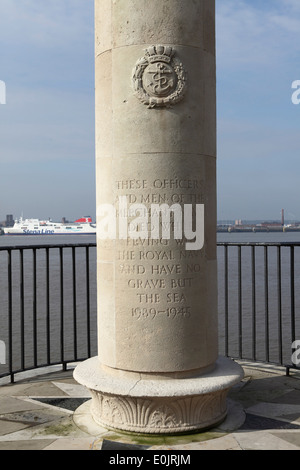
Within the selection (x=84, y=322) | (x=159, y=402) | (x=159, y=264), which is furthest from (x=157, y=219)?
(x=84, y=322)

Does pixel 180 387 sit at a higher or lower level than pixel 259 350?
higher

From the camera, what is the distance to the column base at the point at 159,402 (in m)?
4.06

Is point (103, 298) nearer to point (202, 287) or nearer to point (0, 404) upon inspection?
point (202, 287)

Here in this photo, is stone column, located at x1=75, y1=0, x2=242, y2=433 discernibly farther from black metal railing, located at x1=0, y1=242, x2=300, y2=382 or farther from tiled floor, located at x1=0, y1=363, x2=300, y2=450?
black metal railing, located at x1=0, y1=242, x2=300, y2=382

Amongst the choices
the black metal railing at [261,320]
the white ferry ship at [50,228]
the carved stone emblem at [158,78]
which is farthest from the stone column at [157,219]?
the white ferry ship at [50,228]

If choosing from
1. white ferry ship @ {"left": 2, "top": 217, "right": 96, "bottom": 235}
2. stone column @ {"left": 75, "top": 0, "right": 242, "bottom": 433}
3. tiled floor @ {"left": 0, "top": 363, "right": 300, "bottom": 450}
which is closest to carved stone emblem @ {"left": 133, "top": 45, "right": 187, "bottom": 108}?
stone column @ {"left": 75, "top": 0, "right": 242, "bottom": 433}

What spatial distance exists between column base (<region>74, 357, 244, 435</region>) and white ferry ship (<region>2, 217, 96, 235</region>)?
4394 inches

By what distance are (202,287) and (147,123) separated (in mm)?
1528

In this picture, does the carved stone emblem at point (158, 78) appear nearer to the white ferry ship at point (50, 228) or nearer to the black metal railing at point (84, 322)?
the black metal railing at point (84, 322)

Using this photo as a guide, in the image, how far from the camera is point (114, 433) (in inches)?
165

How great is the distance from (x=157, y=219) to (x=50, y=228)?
122684 millimetres

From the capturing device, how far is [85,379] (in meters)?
4.38

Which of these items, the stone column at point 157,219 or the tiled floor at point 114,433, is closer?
the tiled floor at point 114,433

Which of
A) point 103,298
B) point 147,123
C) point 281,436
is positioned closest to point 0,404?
point 103,298
